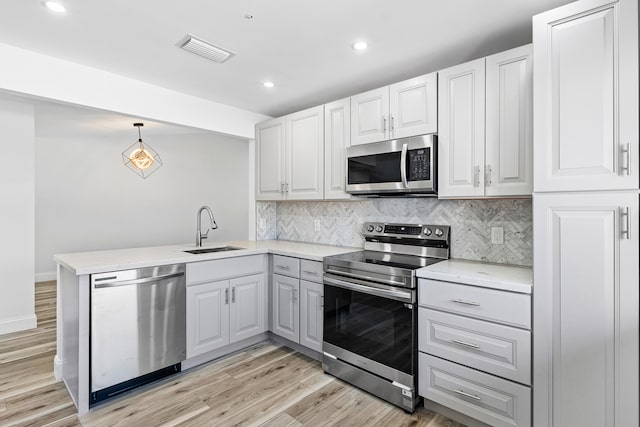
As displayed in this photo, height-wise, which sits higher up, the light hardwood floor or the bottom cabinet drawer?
the bottom cabinet drawer

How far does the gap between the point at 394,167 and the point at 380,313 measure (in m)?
1.06

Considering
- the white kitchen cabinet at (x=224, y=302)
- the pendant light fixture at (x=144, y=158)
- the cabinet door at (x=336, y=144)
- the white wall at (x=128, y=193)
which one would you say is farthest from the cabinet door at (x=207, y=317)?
the pendant light fixture at (x=144, y=158)

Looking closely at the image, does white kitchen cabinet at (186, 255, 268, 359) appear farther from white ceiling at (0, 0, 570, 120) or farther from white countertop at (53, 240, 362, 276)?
white ceiling at (0, 0, 570, 120)

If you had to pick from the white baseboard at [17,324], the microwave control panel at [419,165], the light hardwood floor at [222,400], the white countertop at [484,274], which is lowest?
Answer: the light hardwood floor at [222,400]

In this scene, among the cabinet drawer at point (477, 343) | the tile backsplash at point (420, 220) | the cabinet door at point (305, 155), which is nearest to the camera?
the cabinet drawer at point (477, 343)

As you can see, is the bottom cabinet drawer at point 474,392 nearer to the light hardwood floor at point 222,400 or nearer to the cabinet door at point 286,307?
the light hardwood floor at point 222,400

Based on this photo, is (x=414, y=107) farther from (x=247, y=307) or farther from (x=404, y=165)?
(x=247, y=307)

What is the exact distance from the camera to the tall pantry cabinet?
4.73ft

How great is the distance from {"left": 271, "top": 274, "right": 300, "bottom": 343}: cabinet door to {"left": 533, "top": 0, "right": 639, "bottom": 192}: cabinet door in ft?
6.57

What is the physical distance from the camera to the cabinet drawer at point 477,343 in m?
1.72

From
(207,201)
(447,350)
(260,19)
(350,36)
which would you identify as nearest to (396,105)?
(350,36)

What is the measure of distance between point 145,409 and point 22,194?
2.86m

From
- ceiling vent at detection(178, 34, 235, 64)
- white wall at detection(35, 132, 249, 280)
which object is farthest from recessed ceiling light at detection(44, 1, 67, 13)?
white wall at detection(35, 132, 249, 280)

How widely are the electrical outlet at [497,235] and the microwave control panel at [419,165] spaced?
61 centimetres
